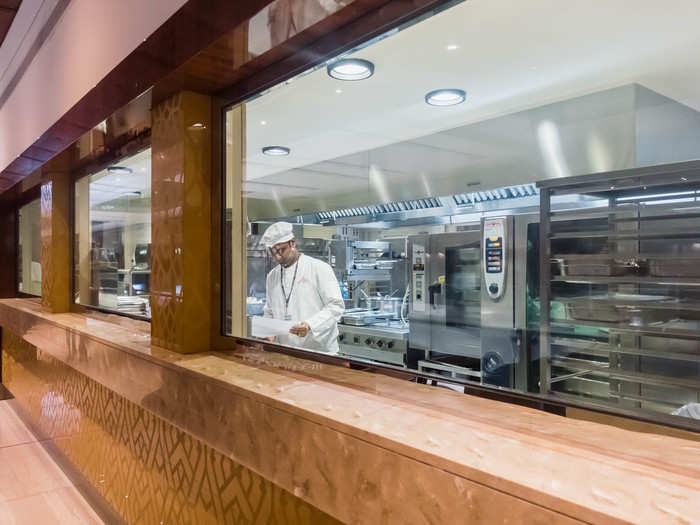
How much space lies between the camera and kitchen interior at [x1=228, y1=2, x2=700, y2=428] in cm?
234

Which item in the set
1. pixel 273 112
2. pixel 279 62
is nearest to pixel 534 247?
pixel 273 112

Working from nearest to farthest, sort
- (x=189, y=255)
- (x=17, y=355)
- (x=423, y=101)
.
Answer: (x=189, y=255), (x=423, y=101), (x=17, y=355)

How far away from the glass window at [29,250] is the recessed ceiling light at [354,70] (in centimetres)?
378

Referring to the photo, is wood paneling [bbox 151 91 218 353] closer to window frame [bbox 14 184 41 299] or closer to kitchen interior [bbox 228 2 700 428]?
kitchen interior [bbox 228 2 700 428]

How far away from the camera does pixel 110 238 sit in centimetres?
385

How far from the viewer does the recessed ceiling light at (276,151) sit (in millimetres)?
4547

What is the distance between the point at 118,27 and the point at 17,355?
4104 millimetres

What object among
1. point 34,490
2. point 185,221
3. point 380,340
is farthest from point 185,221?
point 380,340

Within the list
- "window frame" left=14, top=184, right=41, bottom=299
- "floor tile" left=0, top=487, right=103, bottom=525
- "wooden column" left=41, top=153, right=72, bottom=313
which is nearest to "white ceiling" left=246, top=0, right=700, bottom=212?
"wooden column" left=41, top=153, right=72, bottom=313

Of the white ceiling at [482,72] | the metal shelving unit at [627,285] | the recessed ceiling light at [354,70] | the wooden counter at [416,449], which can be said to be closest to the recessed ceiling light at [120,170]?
the white ceiling at [482,72]

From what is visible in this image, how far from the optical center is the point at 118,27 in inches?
77.2

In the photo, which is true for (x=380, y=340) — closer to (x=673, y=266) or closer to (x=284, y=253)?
(x=284, y=253)

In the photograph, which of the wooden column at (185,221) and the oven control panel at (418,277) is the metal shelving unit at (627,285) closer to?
the oven control panel at (418,277)

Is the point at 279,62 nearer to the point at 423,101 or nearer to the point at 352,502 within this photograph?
the point at 352,502
